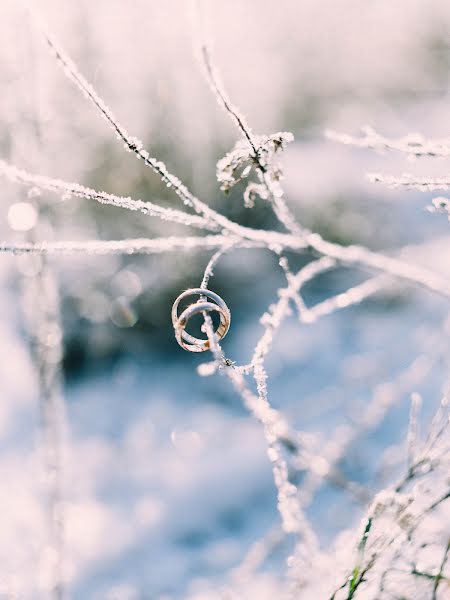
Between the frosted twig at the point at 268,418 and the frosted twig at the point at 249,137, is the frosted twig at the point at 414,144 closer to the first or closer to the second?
the frosted twig at the point at 249,137

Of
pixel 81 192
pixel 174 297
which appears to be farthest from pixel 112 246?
pixel 174 297

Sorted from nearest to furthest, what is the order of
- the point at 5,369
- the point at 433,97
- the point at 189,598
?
the point at 189,598
the point at 5,369
the point at 433,97

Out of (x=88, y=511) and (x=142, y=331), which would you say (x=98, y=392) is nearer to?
(x=142, y=331)

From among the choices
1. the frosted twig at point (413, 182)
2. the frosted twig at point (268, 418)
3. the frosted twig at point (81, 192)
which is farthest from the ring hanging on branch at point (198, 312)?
the frosted twig at point (413, 182)

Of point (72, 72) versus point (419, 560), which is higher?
point (72, 72)

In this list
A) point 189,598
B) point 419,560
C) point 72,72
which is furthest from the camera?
point 189,598

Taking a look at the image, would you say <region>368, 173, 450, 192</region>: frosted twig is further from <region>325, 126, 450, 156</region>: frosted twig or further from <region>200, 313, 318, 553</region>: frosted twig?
<region>200, 313, 318, 553</region>: frosted twig

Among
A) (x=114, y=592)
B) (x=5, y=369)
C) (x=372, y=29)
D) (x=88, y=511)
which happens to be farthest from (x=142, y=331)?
(x=372, y=29)

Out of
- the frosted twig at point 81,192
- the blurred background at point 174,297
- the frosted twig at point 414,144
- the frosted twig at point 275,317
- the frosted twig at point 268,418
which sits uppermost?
the blurred background at point 174,297
